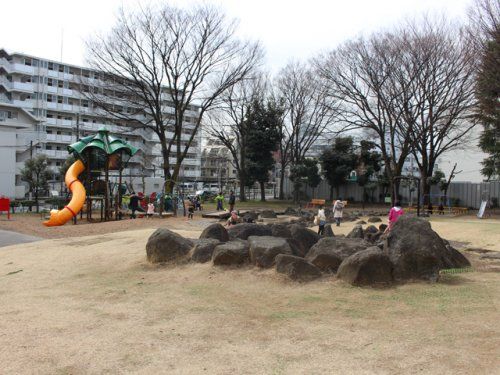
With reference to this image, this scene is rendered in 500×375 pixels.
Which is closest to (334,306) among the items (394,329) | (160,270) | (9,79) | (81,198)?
(394,329)

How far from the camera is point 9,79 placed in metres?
59.8

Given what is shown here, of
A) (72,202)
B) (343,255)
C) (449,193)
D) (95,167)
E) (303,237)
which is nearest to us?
(343,255)

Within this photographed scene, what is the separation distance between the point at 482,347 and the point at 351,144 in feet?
127

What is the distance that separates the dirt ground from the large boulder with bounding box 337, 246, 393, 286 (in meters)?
0.23

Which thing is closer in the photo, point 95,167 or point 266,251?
point 266,251

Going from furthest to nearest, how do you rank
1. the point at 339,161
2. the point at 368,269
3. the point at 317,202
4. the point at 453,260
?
1. the point at 339,161
2. the point at 317,202
3. the point at 453,260
4. the point at 368,269

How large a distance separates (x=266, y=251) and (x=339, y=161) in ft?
113

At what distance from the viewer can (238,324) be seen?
18.5 feet

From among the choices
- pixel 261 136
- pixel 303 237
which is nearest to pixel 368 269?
pixel 303 237

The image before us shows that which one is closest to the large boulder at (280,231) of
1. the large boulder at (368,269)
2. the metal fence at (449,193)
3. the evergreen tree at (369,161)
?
the large boulder at (368,269)

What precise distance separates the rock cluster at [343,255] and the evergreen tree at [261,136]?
32.8 meters

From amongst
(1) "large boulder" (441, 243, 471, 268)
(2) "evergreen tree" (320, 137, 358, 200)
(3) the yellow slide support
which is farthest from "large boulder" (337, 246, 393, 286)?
(2) "evergreen tree" (320, 137, 358, 200)

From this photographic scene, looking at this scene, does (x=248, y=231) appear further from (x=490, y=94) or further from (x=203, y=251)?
(x=490, y=94)

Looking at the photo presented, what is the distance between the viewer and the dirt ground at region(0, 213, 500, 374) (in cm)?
440
